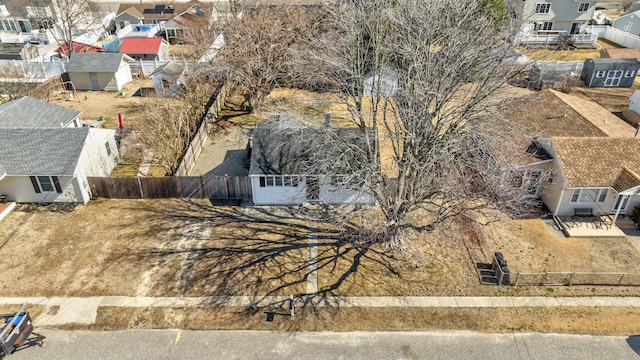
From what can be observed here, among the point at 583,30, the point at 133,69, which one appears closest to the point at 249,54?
the point at 133,69

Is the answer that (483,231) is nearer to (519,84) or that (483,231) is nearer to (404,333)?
(404,333)

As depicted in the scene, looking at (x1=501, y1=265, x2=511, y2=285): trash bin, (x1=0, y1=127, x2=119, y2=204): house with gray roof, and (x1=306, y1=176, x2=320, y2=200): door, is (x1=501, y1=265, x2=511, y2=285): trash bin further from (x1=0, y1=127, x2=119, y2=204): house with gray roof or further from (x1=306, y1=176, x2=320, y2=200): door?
(x1=0, y1=127, x2=119, y2=204): house with gray roof

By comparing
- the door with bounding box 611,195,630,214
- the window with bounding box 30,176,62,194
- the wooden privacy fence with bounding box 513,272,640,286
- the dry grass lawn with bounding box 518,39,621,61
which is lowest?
the wooden privacy fence with bounding box 513,272,640,286

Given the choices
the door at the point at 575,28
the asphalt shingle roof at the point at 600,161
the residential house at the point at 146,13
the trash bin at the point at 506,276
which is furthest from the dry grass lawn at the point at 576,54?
the residential house at the point at 146,13

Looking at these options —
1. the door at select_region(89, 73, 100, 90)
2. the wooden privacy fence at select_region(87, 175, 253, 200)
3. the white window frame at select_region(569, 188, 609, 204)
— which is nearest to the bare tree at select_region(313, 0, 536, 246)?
the white window frame at select_region(569, 188, 609, 204)

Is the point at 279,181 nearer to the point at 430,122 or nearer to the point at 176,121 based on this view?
the point at 430,122

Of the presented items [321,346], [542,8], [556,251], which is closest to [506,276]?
[556,251]
